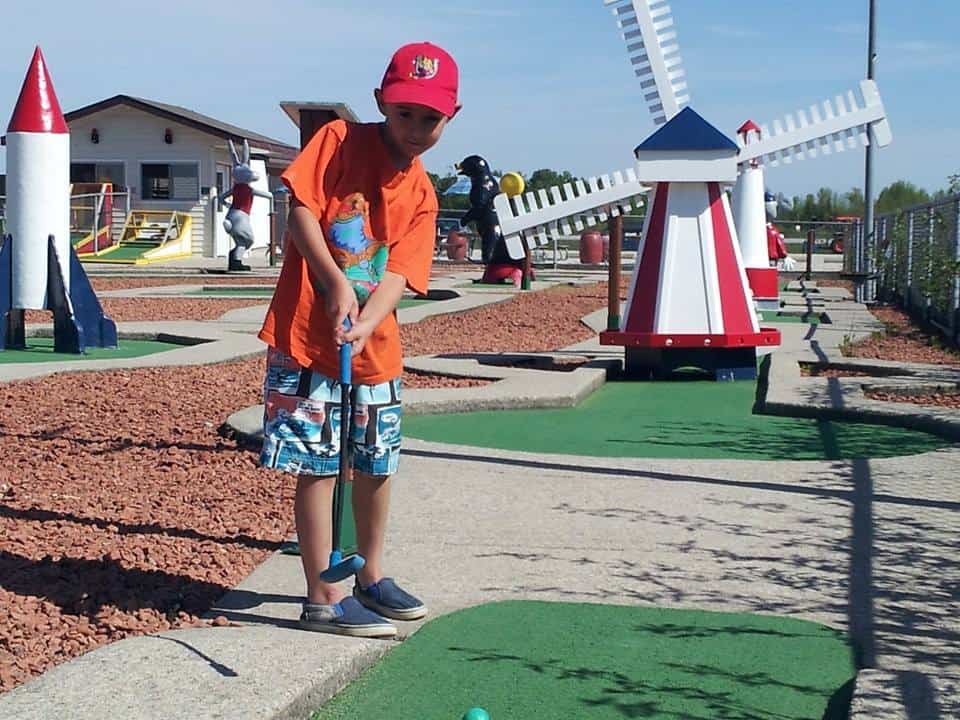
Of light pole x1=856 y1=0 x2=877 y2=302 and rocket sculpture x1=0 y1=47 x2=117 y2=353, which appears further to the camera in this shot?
light pole x1=856 y1=0 x2=877 y2=302

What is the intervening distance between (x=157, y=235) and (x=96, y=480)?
3515 cm

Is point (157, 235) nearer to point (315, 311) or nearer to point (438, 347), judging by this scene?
point (438, 347)

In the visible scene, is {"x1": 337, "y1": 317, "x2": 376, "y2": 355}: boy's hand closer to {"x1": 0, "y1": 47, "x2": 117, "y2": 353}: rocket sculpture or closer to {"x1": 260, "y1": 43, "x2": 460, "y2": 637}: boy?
{"x1": 260, "y1": 43, "x2": 460, "y2": 637}: boy

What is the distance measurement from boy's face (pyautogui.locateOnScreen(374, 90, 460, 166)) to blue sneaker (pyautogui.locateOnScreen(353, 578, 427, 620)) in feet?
3.92

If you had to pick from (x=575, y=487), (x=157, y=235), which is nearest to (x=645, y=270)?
(x=575, y=487)

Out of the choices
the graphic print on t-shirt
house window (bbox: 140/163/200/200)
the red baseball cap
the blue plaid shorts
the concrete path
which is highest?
house window (bbox: 140/163/200/200)

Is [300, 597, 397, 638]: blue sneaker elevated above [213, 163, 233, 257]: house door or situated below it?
below

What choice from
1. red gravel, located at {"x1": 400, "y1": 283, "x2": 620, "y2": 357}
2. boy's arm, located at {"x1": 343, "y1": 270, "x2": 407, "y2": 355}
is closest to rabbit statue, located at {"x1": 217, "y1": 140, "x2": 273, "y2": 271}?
red gravel, located at {"x1": 400, "y1": 283, "x2": 620, "y2": 357}

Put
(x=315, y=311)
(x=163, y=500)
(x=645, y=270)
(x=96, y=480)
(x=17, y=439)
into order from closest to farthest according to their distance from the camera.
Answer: (x=315, y=311) < (x=163, y=500) < (x=96, y=480) < (x=17, y=439) < (x=645, y=270)

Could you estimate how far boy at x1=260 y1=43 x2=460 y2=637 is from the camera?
11.7 ft

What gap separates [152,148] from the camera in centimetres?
4181

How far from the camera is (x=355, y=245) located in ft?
12.0

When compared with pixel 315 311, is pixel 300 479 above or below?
below

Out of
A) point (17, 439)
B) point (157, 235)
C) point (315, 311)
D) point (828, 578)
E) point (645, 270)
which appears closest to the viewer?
point (315, 311)
